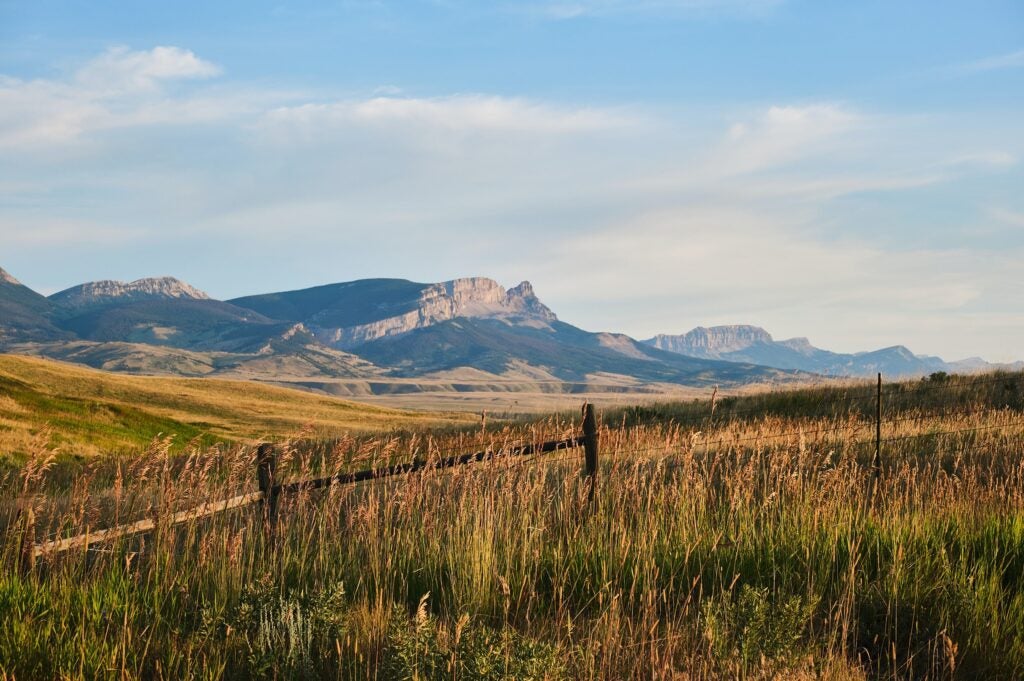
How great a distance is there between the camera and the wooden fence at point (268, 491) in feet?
21.4

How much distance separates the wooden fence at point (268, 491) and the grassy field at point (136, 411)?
0.85m

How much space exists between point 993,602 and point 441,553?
4.01 m

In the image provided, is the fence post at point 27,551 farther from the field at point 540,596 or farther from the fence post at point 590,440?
the fence post at point 590,440

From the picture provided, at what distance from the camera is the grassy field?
34031 mm

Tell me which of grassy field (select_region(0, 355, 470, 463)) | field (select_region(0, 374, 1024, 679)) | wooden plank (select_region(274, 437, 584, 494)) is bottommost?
grassy field (select_region(0, 355, 470, 463))

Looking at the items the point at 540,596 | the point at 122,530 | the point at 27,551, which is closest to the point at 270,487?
the point at 122,530

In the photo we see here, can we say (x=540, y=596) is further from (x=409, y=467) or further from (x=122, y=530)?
(x=122, y=530)

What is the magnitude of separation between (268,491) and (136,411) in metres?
40.1

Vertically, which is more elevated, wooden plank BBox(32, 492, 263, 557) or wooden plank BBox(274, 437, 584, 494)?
wooden plank BBox(274, 437, 584, 494)

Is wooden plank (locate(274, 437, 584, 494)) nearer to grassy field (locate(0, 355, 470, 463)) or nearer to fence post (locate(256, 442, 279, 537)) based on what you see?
fence post (locate(256, 442, 279, 537))

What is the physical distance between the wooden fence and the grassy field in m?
0.85

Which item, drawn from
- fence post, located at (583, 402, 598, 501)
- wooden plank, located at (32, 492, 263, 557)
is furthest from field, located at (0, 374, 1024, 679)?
fence post, located at (583, 402, 598, 501)

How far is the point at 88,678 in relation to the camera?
4.72 metres

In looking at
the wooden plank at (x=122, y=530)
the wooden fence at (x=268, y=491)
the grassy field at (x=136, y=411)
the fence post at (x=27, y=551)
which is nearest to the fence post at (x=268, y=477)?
the wooden fence at (x=268, y=491)
